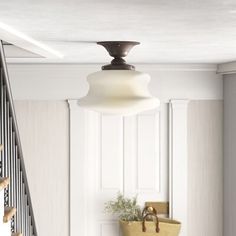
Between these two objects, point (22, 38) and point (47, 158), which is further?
point (47, 158)

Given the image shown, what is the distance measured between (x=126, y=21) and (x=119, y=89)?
1031 millimetres

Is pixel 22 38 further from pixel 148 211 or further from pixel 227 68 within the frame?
pixel 148 211

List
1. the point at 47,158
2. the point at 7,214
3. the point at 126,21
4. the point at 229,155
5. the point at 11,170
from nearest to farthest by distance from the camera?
the point at 126,21, the point at 7,214, the point at 11,170, the point at 229,155, the point at 47,158

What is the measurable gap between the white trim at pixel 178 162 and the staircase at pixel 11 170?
6.35 feet

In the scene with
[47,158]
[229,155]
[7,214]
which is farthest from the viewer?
[47,158]

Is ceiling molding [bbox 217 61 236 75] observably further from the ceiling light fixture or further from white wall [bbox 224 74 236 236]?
the ceiling light fixture

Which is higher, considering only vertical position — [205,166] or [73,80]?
[73,80]

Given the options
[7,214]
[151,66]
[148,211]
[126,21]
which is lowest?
[148,211]

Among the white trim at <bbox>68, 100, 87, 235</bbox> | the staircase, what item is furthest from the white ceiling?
the white trim at <bbox>68, 100, 87, 235</bbox>

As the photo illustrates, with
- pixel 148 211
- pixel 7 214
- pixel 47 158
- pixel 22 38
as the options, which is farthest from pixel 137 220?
pixel 22 38

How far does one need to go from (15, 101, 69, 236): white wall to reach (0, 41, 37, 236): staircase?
1643mm

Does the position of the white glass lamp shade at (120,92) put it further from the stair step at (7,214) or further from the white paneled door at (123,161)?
the white paneled door at (123,161)

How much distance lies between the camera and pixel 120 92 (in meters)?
3.19

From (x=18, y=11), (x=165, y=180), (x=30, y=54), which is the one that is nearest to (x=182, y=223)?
(x=165, y=180)
